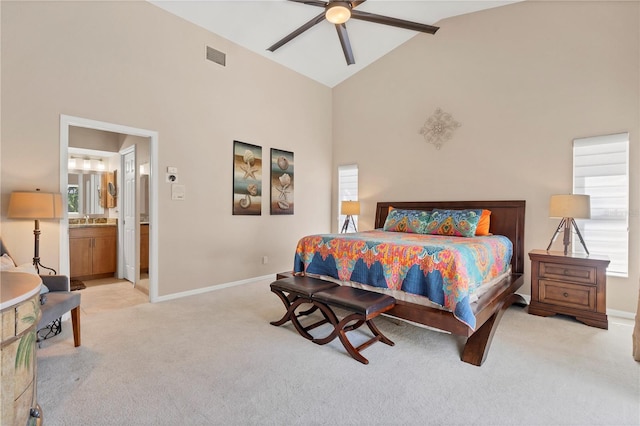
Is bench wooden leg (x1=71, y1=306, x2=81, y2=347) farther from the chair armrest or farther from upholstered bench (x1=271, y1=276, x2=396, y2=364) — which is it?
upholstered bench (x1=271, y1=276, x2=396, y2=364)

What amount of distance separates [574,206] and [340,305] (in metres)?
2.81

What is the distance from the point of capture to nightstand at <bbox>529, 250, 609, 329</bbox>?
315cm

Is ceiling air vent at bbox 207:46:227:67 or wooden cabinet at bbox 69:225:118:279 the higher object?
ceiling air vent at bbox 207:46:227:67

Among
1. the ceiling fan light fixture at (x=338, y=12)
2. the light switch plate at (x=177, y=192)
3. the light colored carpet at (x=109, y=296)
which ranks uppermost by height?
the ceiling fan light fixture at (x=338, y=12)

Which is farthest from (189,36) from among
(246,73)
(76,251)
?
(76,251)

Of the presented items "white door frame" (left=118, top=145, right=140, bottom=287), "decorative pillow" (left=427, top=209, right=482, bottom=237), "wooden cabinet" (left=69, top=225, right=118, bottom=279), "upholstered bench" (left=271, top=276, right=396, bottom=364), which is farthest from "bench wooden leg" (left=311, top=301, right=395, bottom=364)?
"wooden cabinet" (left=69, top=225, right=118, bottom=279)

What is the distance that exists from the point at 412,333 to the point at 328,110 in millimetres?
4681

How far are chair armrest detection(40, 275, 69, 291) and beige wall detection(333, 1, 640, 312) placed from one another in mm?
4344

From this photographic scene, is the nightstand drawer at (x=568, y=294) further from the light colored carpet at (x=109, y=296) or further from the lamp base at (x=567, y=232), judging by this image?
the light colored carpet at (x=109, y=296)

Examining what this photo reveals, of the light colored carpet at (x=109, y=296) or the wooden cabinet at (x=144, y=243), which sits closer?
the light colored carpet at (x=109, y=296)

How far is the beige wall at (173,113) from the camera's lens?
3.04m

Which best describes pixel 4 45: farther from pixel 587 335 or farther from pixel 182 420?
pixel 587 335

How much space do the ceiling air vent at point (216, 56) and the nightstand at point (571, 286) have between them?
477 centimetres

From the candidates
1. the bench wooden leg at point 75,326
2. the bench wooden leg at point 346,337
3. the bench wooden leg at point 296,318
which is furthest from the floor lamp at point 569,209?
the bench wooden leg at point 75,326
